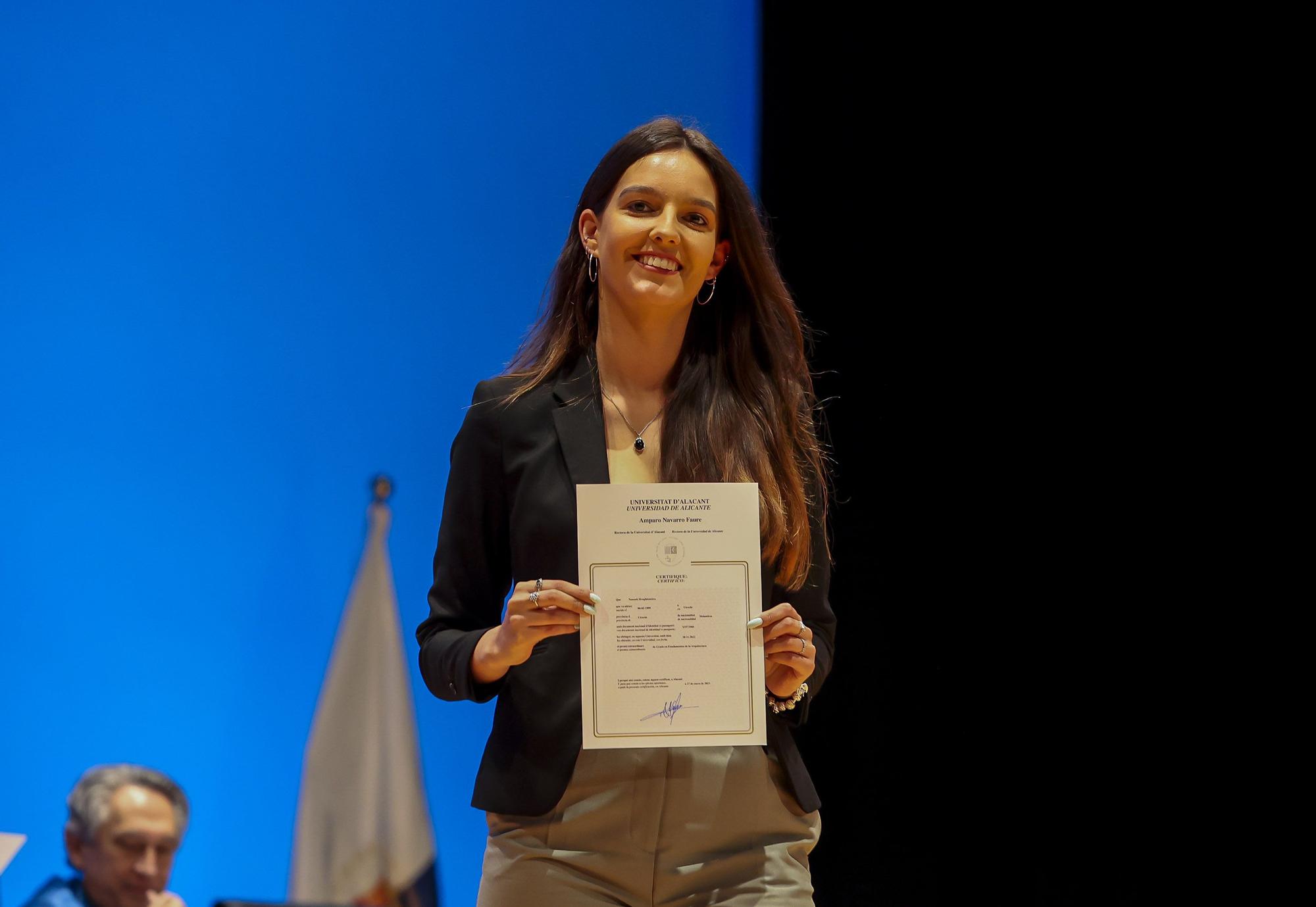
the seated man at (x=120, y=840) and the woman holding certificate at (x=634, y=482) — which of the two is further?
the woman holding certificate at (x=634, y=482)

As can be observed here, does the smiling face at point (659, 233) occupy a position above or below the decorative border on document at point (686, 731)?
above

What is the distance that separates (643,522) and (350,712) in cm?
67

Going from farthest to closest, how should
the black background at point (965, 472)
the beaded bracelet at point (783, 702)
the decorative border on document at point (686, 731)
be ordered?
the black background at point (965, 472) < the beaded bracelet at point (783, 702) < the decorative border on document at point (686, 731)

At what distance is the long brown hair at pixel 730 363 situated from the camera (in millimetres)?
1770

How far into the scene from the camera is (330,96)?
2.57 metres

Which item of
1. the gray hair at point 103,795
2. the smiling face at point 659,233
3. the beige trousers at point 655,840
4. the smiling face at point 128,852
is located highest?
the smiling face at point 659,233

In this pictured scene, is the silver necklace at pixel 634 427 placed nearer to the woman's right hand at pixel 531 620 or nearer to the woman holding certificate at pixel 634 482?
the woman holding certificate at pixel 634 482

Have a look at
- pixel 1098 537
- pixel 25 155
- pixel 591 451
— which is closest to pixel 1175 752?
pixel 1098 537

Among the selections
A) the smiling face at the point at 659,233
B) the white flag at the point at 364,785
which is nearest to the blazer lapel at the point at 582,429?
the smiling face at the point at 659,233

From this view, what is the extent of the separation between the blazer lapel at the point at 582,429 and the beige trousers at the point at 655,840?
0.38 m

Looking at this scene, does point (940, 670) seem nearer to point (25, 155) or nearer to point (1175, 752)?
point (1175, 752)

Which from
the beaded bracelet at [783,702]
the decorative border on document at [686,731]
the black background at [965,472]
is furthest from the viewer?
the black background at [965,472]
